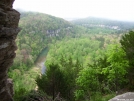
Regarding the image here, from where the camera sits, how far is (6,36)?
388 inches

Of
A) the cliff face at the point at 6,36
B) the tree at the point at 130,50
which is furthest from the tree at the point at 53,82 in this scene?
the cliff face at the point at 6,36

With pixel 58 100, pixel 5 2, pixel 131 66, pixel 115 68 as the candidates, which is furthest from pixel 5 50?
pixel 131 66

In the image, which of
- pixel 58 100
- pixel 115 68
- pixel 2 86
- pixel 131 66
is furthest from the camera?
pixel 131 66

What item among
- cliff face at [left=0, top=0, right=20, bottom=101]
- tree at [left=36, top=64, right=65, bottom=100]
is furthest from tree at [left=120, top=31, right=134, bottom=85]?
cliff face at [left=0, top=0, right=20, bottom=101]

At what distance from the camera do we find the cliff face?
9.45 meters

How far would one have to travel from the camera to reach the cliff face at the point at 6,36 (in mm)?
9453

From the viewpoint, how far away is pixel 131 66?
22.2 meters

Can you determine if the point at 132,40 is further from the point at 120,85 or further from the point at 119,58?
the point at 120,85

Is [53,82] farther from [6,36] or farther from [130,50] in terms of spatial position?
[6,36]

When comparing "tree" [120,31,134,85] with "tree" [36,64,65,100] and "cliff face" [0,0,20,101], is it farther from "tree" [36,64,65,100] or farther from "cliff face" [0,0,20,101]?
"cliff face" [0,0,20,101]

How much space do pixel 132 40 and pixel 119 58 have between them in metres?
4.18

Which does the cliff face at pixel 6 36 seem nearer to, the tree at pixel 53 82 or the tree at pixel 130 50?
the tree at pixel 130 50

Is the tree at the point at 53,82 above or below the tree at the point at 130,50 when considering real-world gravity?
below

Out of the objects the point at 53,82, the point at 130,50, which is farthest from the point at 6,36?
the point at 53,82
